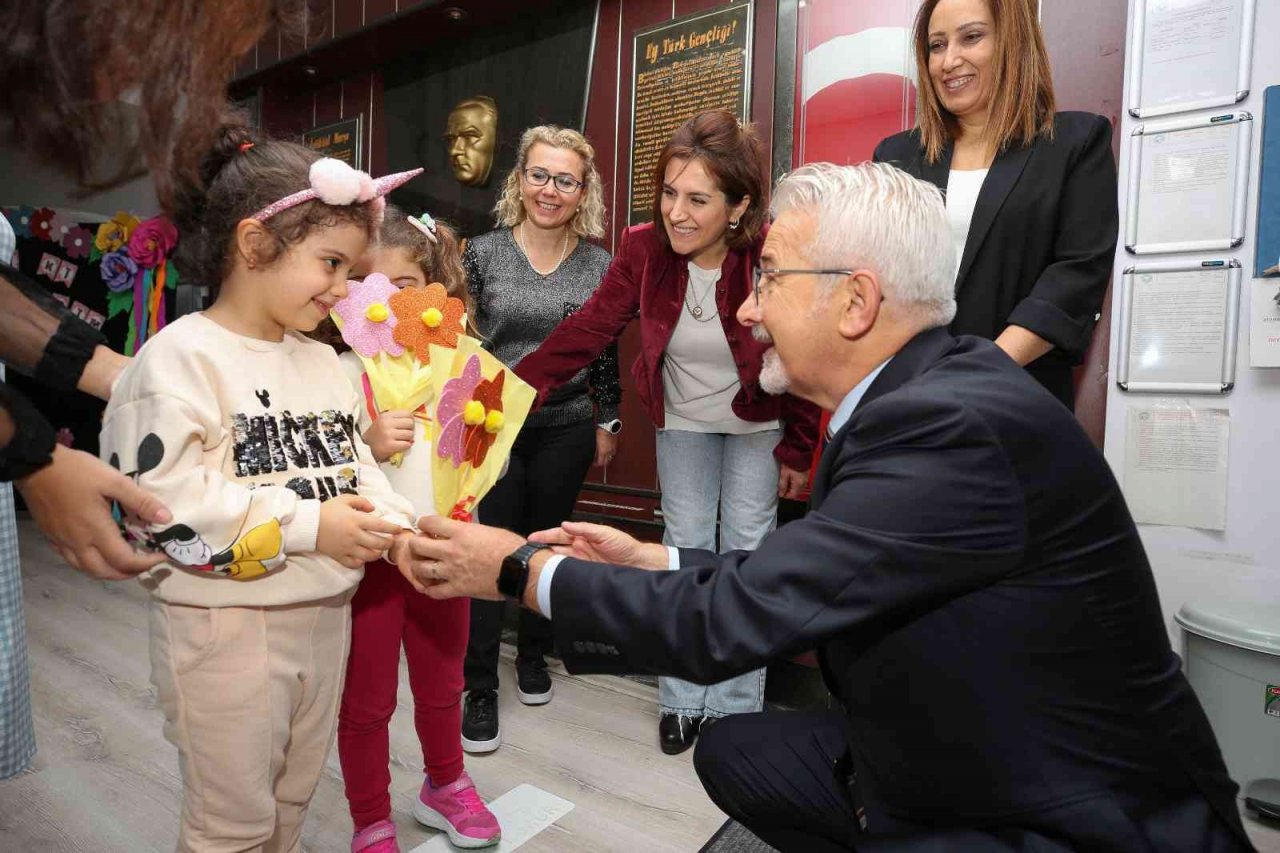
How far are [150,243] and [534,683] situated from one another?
5.45 ft

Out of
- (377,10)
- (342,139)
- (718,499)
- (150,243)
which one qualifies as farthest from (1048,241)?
(342,139)

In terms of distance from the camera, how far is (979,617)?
100cm

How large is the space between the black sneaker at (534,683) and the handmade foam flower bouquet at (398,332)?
1368 mm

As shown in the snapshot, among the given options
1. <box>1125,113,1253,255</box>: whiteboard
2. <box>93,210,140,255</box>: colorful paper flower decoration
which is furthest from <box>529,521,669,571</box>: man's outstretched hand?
<box>1125,113,1253,255</box>: whiteboard

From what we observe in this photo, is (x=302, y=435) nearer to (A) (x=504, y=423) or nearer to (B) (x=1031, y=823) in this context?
(A) (x=504, y=423)

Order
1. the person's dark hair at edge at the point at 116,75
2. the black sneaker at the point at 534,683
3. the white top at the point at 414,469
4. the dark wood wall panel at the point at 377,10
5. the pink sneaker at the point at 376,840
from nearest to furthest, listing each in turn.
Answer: the person's dark hair at edge at the point at 116,75
the white top at the point at 414,469
the pink sneaker at the point at 376,840
the black sneaker at the point at 534,683
the dark wood wall panel at the point at 377,10

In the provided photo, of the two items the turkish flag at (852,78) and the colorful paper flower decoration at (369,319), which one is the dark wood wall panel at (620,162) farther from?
the colorful paper flower decoration at (369,319)

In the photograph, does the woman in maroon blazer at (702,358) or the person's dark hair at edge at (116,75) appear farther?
the woman in maroon blazer at (702,358)

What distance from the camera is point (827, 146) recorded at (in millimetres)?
2703

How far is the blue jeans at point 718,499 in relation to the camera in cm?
216

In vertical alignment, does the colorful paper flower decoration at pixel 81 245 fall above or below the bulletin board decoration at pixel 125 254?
above

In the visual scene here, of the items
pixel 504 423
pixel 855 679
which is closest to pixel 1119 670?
pixel 855 679

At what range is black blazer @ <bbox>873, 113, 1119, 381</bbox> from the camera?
1673 mm

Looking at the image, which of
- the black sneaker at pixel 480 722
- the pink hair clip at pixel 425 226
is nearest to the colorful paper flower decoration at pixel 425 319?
the pink hair clip at pixel 425 226
